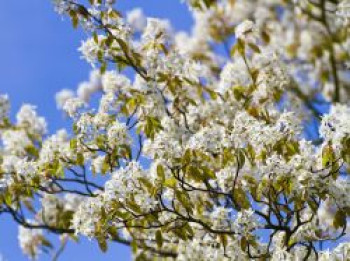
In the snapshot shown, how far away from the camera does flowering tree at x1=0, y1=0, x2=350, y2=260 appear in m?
4.91

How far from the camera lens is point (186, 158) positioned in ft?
16.1

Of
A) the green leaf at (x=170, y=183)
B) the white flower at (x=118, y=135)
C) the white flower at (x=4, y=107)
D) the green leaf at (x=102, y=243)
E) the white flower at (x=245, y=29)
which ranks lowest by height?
the green leaf at (x=102, y=243)

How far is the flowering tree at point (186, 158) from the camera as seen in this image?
491 centimetres

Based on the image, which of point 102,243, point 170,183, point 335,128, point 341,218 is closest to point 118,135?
point 170,183

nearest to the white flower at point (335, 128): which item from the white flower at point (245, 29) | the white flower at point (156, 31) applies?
the white flower at point (245, 29)

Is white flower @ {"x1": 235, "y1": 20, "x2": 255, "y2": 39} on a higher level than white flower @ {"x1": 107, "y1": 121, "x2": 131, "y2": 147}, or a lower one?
higher

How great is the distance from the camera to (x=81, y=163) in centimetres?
556

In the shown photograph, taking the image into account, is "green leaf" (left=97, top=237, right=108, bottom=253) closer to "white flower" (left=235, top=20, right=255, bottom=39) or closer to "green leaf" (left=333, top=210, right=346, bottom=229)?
"green leaf" (left=333, top=210, right=346, bottom=229)

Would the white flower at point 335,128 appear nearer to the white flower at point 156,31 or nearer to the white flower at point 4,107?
the white flower at point 156,31

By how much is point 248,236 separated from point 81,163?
1489 millimetres

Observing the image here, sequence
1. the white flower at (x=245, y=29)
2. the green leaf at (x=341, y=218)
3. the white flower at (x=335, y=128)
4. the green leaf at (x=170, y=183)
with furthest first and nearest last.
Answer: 1. the white flower at (x=245, y=29)
2. the green leaf at (x=170, y=183)
3. the green leaf at (x=341, y=218)
4. the white flower at (x=335, y=128)

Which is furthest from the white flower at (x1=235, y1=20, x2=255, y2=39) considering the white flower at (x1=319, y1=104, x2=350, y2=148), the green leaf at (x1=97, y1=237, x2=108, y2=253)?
the green leaf at (x1=97, y1=237, x2=108, y2=253)

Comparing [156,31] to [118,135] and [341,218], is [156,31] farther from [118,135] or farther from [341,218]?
[341,218]

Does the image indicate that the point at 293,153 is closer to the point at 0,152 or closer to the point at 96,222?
the point at 96,222
